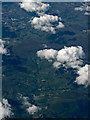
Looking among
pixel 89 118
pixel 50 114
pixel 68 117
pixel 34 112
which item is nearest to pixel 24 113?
pixel 34 112

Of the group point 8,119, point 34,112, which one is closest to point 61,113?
point 34,112

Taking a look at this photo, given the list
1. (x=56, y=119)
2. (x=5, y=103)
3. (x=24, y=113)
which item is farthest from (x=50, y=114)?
(x=5, y=103)

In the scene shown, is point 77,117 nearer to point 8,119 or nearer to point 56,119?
point 56,119

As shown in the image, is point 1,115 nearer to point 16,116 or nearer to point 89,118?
point 16,116

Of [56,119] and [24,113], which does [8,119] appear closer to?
[24,113]

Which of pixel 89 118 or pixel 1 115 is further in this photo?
pixel 89 118

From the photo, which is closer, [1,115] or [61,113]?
[1,115]

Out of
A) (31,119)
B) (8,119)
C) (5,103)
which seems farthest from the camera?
(5,103)

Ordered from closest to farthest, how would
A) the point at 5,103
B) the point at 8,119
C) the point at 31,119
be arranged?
the point at 8,119 → the point at 31,119 → the point at 5,103
